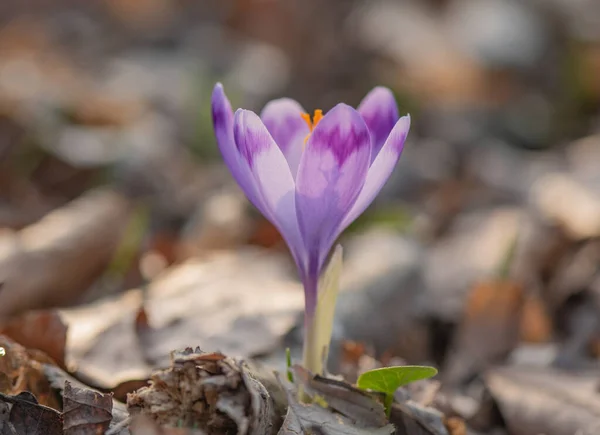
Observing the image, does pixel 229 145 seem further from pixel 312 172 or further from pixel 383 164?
pixel 383 164

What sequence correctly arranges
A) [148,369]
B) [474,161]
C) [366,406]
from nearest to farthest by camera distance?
[366,406] → [148,369] → [474,161]

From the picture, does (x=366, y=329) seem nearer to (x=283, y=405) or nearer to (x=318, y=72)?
(x=283, y=405)

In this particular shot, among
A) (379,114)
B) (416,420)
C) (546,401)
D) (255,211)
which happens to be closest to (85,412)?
(416,420)

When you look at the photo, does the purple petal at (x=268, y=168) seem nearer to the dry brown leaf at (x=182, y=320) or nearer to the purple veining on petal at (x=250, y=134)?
the purple veining on petal at (x=250, y=134)

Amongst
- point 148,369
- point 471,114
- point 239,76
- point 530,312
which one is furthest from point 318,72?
point 148,369

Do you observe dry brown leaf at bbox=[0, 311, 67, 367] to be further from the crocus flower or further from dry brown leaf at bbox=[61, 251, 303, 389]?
the crocus flower
